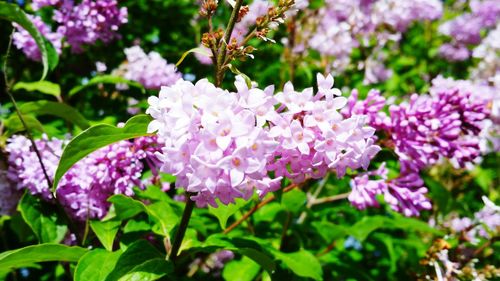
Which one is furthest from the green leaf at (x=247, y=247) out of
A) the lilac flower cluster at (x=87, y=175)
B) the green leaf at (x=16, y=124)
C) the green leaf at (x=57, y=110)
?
the green leaf at (x=16, y=124)

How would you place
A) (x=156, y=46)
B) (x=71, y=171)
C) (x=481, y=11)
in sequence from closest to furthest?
(x=71, y=171) < (x=156, y=46) < (x=481, y=11)

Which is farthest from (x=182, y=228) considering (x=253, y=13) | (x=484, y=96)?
(x=253, y=13)

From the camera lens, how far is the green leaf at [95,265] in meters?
1.50

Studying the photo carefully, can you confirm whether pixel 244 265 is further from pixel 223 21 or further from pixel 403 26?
pixel 403 26

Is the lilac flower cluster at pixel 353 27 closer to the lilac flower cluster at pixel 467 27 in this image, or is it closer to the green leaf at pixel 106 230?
the lilac flower cluster at pixel 467 27

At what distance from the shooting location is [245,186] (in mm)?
1323

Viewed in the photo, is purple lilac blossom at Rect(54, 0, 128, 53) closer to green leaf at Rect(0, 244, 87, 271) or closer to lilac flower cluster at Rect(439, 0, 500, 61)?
green leaf at Rect(0, 244, 87, 271)

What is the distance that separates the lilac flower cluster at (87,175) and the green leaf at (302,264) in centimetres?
65

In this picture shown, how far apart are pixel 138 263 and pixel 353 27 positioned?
9.15 ft

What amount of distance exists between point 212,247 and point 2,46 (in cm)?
218

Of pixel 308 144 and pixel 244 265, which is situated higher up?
pixel 308 144

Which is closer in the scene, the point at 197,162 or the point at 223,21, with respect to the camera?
A: the point at 197,162

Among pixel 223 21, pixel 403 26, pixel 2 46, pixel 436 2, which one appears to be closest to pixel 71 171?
pixel 2 46

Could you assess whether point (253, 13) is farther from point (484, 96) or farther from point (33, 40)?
point (484, 96)
